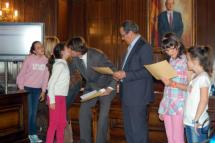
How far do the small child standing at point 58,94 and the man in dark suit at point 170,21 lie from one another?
3.85 metres

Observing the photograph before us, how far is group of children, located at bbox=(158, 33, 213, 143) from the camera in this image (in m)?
3.07

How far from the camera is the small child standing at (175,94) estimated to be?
341 cm

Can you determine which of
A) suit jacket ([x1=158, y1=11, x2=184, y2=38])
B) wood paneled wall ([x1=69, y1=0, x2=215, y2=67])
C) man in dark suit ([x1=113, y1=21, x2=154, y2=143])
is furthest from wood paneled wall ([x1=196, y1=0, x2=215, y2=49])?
man in dark suit ([x1=113, y1=21, x2=154, y2=143])

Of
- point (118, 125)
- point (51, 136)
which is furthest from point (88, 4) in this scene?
point (51, 136)

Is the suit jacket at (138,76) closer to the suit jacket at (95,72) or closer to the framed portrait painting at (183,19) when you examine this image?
the suit jacket at (95,72)

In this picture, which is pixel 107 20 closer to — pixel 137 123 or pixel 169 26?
pixel 169 26

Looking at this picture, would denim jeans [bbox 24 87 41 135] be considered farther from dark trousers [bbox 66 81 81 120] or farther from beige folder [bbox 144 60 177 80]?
beige folder [bbox 144 60 177 80]

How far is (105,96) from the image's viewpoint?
165 inches

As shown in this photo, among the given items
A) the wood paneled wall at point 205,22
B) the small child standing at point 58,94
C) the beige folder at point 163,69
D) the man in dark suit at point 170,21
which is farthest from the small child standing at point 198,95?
the man in dark suit at point 170,21

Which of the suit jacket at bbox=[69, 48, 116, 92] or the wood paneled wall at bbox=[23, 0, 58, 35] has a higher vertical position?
the wood paneled wall at bbox=[23, 0, 58, 35]

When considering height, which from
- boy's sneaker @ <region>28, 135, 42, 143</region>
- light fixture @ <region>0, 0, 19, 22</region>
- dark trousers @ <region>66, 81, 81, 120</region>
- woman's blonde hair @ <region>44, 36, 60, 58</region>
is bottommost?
boy's sneaker @ <region>28, 135, 42, 143</region>

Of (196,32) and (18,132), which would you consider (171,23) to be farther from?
A: (18,132)

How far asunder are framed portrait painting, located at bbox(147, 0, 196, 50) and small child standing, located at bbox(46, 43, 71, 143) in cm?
383

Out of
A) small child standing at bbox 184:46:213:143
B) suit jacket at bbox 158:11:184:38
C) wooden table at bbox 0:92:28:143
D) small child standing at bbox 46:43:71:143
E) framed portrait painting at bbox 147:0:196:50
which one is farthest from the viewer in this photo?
suit jacket at bbox 158:11:184:38
